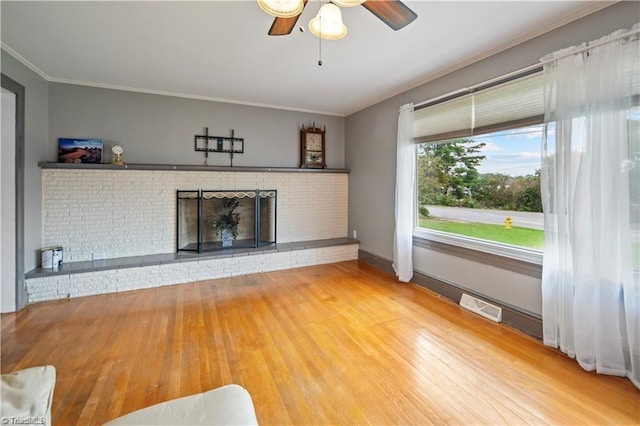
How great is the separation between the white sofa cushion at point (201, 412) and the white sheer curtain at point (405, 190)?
2.87 m

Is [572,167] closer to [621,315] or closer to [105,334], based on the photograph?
[621,315]

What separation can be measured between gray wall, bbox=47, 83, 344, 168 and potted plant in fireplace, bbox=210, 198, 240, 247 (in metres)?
0.63

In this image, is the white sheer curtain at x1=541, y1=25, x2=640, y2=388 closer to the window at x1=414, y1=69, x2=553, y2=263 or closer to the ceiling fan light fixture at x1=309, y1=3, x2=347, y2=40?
the window at x1=414, y1=69, x2=553, y2=263

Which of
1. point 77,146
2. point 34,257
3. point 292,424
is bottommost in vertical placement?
point 292,424

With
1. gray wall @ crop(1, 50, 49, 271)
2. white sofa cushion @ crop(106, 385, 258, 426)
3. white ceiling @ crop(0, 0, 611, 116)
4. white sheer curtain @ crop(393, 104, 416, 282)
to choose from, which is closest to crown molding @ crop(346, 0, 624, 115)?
white ceiling @ crop(0, 0, 611, 116)

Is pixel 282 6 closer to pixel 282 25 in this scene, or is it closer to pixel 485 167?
pixel 282 25

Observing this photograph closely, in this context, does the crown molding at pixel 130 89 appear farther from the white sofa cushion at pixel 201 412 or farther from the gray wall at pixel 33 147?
the white sofa cushion at pixel 201 412

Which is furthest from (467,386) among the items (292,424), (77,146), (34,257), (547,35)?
(77,146)

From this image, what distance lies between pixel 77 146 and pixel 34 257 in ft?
4.54

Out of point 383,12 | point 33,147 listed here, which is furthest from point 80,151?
point 383,12

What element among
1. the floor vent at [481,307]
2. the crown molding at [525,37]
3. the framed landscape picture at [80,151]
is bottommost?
the floor vent at [481,307]

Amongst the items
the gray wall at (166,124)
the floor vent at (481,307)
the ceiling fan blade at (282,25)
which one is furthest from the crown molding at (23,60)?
the floor vent at (481,307)

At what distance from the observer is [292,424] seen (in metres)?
1.54

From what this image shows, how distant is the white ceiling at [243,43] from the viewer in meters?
2.09
